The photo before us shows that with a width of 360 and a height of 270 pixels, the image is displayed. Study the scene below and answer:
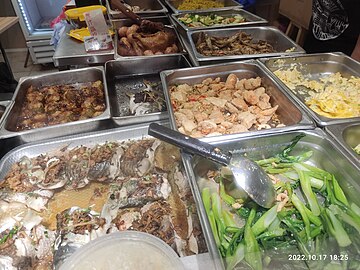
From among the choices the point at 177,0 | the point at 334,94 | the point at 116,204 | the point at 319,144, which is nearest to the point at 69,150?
the point at 116,204

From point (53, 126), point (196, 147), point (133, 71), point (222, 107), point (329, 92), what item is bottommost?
point (133, 71)

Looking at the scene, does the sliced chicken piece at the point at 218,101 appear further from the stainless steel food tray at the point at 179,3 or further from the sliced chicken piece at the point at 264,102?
the stainless steel food tray at the point at 179,3

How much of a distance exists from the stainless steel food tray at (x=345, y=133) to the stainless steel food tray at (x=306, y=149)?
0.04 m

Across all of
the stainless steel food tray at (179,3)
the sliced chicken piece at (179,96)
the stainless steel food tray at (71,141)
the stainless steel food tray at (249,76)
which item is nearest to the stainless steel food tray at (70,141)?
the stainless steel food tray at (71,141)

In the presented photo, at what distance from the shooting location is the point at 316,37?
10.8ft

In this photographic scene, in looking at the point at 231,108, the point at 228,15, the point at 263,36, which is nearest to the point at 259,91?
the point at 231,108

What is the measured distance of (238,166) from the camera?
5.01 feet

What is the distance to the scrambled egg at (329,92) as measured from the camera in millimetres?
1986

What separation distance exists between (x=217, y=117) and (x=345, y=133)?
0.87m

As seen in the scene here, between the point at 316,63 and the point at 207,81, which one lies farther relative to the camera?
the point at 316,63

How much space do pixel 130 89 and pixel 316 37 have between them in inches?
94.4

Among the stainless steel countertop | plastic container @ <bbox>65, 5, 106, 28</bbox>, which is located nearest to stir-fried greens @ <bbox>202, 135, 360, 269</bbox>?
the stainless steel countertop

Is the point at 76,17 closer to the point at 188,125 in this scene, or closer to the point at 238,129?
the point at 188,125

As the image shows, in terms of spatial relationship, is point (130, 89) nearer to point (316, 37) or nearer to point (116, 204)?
point (116, 204)
